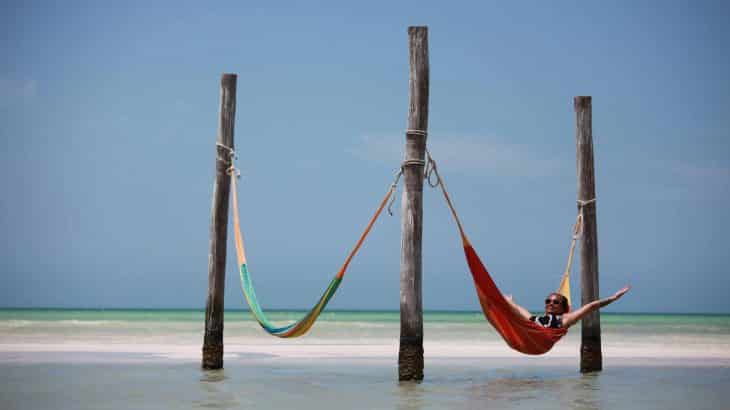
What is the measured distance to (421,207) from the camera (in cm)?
873

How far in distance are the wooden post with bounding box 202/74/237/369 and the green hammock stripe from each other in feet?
0.93

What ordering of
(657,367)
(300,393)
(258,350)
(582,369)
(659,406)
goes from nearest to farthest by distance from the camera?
(659,406) → (300,393) → (582,369) → (657,367) → (258,350)

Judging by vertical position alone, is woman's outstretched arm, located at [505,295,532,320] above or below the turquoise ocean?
above

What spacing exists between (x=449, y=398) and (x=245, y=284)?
8.19 ft

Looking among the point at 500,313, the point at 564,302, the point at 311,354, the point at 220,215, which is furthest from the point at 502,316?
the point at 311,354

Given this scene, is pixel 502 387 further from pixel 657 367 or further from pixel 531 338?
pixel 657 367

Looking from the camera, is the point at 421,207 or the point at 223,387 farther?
the point at 223,387

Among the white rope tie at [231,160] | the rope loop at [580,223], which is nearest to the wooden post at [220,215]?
the white rope tie at [231,160]

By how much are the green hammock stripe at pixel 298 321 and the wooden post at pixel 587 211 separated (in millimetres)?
2892

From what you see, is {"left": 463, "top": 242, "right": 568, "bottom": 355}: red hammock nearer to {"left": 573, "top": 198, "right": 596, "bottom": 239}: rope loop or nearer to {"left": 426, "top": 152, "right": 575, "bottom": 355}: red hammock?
{"left": 426, "top": 152, "right": 575, "bottom": 355}: red hammock

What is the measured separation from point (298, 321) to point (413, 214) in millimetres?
1454

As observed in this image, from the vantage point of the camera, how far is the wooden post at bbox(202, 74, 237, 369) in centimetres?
979

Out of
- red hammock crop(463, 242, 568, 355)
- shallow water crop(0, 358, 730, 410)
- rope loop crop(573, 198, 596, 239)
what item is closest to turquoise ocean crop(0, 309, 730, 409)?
shallow water crop(0, 358, 730, 410)

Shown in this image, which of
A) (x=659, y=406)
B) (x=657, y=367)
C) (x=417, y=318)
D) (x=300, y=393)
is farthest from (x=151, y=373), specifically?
(x=657, y=367)
